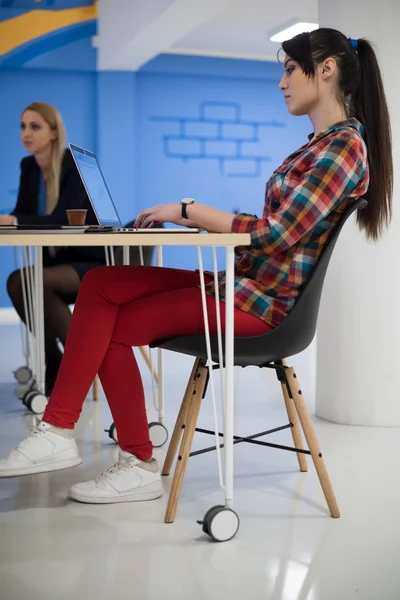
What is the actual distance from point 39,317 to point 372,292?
1.22m

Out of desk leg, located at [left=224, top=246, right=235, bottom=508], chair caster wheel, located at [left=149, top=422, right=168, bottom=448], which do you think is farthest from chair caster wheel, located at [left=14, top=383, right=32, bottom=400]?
desk leg, located at [left=224, top=246, right=235, bottom=508]

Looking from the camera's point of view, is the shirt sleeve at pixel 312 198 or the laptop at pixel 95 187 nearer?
the shirt sleeve at pixel 312 198

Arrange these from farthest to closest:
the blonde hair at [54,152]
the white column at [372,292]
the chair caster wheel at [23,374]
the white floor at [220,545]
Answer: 1. the chair caster wheel at [23,374]
2. the blonde hair at [54,152]
3. the white column at [372,292]
4. the white floor at [220,545]

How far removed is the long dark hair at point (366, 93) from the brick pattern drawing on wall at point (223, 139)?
6.20 metres

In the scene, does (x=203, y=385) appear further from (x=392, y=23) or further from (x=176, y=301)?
(x=392, y=23)

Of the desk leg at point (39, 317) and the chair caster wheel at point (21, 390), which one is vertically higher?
the desk leg at point (39, 317)

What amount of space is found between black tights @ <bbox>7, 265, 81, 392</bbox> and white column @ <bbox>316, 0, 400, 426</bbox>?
1.17m

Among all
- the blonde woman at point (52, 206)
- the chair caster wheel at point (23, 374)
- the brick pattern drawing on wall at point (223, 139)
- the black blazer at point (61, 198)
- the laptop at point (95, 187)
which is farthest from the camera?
the brick pattern drawing on wall at point (223, 139)

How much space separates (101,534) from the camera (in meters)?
1.81

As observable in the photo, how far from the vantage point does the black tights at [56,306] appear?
3.47 m

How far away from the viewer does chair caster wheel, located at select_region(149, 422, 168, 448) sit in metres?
2.60

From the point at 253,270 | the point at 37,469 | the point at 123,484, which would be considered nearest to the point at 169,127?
the point at 253,270

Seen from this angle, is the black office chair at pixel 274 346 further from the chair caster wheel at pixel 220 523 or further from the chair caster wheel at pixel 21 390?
the chair caster wheel at pixel 21 390

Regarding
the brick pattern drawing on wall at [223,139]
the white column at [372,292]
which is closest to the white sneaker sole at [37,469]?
the white column at [372,292]
